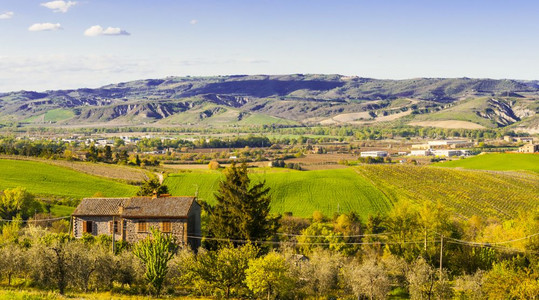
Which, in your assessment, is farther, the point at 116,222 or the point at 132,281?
the point at 116,222

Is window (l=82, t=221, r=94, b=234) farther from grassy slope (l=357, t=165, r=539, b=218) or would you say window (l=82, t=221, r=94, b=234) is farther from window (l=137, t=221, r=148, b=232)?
grassy slope (l=357, t=165, r=539, b=218)

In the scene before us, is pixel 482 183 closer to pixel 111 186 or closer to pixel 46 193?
pixel 111 186

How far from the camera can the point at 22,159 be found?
384 feet

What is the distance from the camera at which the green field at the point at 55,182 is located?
3593 inches

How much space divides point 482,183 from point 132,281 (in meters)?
77.4

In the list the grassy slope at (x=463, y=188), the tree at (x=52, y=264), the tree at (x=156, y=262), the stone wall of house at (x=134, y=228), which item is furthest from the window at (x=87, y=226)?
the grassy slope at (x=463, y=188)

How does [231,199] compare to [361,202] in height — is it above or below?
above

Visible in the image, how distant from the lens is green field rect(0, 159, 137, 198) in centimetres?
9125

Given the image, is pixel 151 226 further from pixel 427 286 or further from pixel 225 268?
pixel 427 286

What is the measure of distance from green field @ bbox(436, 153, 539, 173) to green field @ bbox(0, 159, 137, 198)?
87.0m

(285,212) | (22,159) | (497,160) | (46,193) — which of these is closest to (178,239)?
(285,212)

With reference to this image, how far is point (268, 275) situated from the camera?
41.4 m

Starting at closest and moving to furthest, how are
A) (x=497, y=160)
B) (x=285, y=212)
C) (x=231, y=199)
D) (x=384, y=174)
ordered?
(x=231, y=199)
(x=285, y=212)
(x=384, y=174)
(x=497, y=160)

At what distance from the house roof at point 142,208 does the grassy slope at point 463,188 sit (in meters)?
47.5
